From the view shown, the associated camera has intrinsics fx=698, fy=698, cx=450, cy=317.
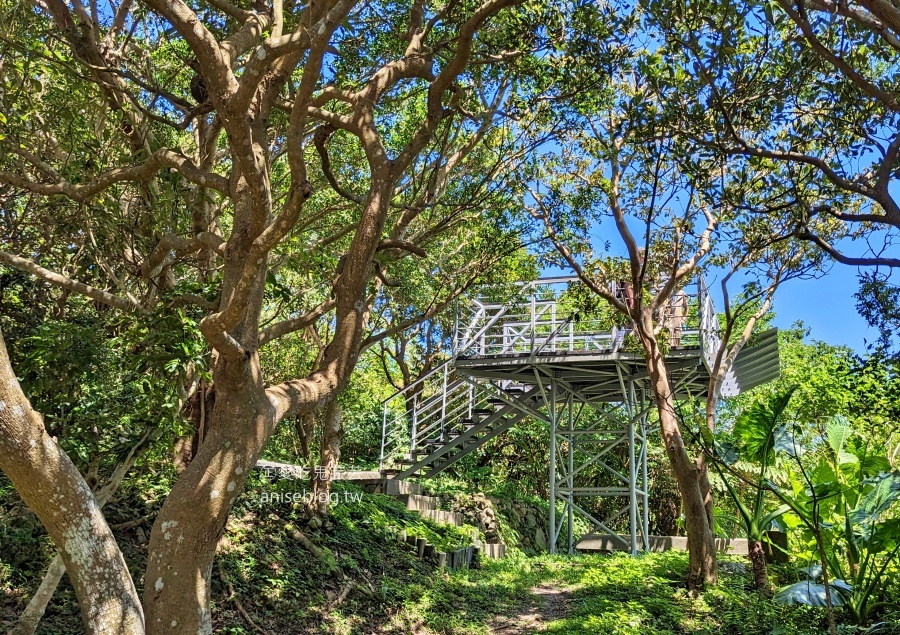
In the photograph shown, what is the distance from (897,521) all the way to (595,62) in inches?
214

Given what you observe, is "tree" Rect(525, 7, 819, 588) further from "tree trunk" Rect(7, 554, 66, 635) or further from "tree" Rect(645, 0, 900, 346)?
"tree trunk" Rect(7, 554, 66, 635)

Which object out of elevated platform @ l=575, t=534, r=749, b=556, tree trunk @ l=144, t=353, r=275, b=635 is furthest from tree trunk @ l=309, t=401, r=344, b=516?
elevated platform @ l=575, t=534, r=749, b=556

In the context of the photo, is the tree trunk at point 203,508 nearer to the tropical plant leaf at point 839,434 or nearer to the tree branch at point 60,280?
the tree branch at point 60,280

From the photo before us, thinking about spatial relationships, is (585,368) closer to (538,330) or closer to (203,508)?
(538,330)

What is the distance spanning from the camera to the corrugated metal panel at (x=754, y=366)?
15586mm

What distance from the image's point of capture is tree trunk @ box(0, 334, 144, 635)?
3631 mm

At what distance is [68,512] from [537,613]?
5.90 meters

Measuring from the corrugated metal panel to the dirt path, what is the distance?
7858mm

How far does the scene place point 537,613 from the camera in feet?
26.9

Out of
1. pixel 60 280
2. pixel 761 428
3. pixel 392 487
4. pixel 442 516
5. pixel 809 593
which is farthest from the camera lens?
pixel 392 487

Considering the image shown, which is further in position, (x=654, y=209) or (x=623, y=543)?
(x=623, y=543)

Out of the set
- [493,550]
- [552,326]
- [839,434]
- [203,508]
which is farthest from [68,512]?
[552,326]

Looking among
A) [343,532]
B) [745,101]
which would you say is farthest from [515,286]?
[745,101]

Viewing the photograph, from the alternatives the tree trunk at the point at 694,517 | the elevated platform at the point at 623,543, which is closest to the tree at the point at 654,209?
the tree trunk at the point at 694,517
